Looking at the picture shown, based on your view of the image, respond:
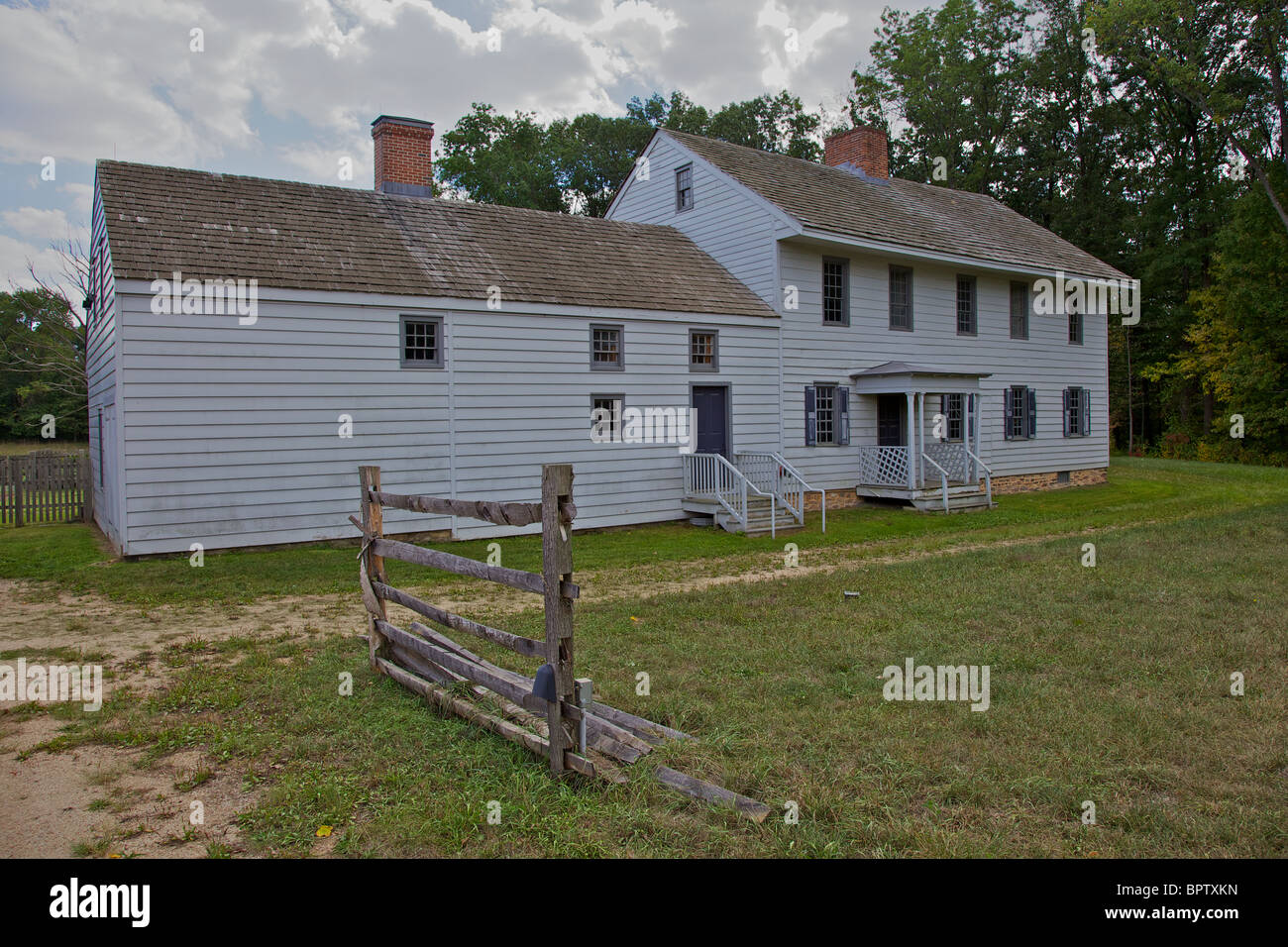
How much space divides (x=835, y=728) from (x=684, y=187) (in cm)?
1828

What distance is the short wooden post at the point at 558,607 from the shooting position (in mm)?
4453

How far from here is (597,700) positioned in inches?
231

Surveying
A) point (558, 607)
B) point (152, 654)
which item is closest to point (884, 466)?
point (152, 654)

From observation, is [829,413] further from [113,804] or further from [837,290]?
[113,804]

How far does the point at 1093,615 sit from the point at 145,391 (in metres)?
12.1

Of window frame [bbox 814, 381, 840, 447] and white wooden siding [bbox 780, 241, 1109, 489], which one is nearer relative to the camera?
white wooden siding [bbox 780, 241, 1109, 489]

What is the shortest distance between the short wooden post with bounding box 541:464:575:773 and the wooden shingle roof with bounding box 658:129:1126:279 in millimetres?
15158

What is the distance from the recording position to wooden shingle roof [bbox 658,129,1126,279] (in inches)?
772

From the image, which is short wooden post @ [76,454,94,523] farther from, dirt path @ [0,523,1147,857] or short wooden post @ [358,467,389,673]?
short wooden post @ [358,467,389,673]

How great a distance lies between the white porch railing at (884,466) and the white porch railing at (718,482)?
4.21 metres

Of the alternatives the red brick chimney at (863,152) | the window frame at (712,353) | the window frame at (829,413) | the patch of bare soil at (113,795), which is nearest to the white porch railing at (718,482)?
the window frame at (712,353)

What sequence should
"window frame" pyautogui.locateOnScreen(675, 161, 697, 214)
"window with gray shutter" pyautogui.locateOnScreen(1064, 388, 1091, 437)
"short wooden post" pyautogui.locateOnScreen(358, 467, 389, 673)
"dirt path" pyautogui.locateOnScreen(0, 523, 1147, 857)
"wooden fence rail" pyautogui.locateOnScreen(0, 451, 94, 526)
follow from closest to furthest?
"dirt path" pyautogui.locateOnScreen(0, 523, 1147, 857), "short wooden post" pyautogui.locateOnScreen(358, 467, 389, 673), "wooden fence rail" pyautogui.locateOnScreen(0, 451, 94, 526), "window frame" pyautogui.locateOnScreen(675, 161, 697, 214), "window with gray shutter" pyautogui.locateOnScreen(1064, 388, 1091, 437)

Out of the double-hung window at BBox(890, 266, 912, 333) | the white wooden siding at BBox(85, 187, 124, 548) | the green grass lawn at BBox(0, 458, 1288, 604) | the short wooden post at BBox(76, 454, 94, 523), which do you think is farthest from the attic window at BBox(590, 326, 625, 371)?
the short wooden post at BBox(76, 454, 94, 523)

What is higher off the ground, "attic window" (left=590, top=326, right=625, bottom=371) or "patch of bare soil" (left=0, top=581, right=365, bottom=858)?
"attic window" (left=590, top=326, right=625, bottom=371)
